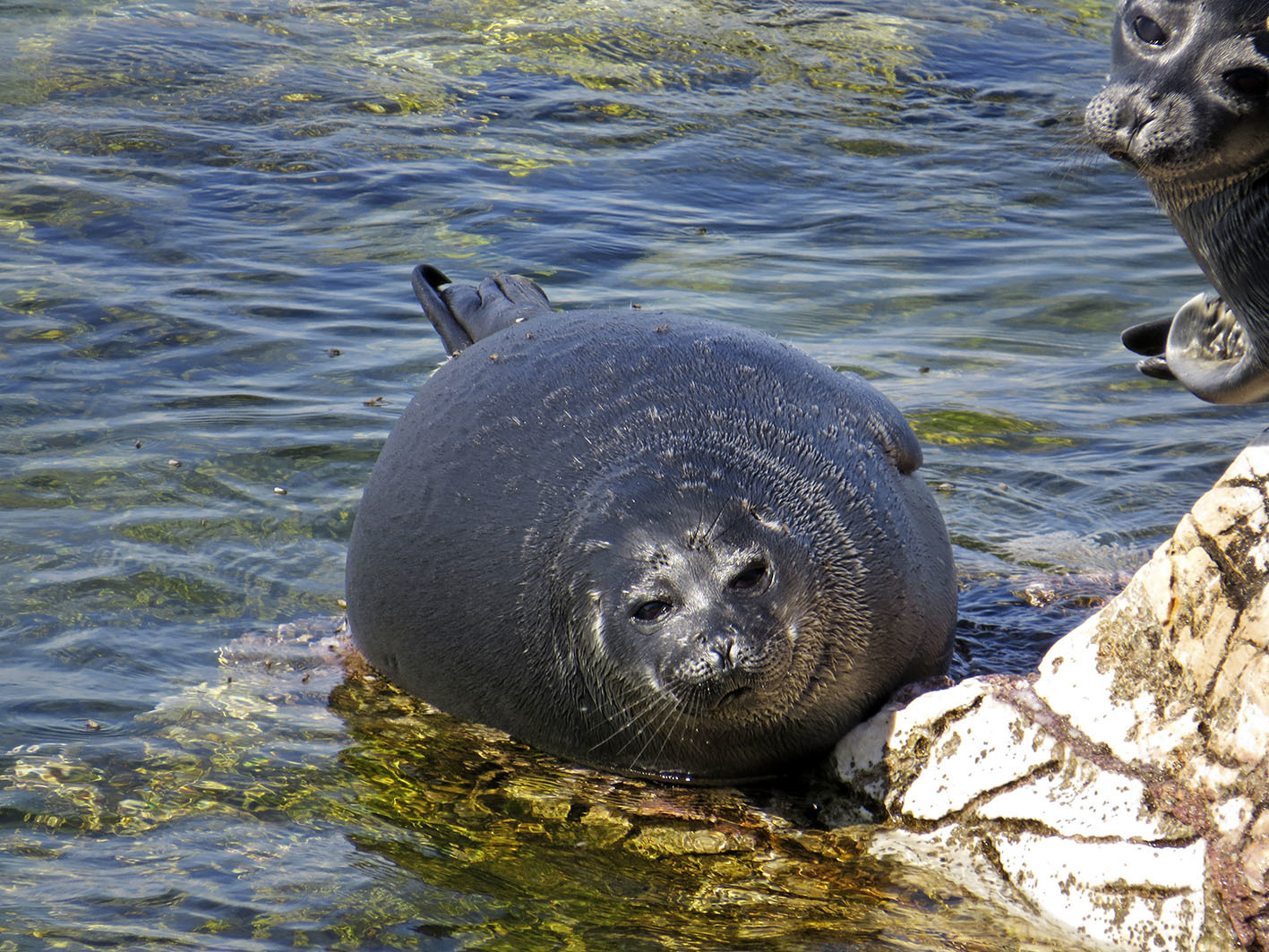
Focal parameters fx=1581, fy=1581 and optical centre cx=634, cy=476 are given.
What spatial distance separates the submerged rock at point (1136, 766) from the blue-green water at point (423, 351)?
0.63 ft

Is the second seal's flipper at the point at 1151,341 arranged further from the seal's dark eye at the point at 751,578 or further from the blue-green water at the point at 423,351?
the seal's dark eye at the point at 751,578

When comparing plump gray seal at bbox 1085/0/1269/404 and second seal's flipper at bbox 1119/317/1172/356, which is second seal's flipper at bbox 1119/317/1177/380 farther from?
plump gray seal at bbox 1085/0/1269/404

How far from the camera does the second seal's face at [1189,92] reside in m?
3.42

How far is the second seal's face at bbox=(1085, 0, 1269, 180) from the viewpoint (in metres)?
3.42

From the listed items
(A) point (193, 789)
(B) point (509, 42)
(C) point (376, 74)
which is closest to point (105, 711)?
(A) point (193, 789)

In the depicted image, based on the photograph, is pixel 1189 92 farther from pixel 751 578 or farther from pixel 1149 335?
pixel 751 578

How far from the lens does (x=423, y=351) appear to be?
7863mm

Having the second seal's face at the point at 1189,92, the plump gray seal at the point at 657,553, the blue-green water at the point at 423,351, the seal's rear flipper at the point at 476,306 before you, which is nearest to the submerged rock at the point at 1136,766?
the blue-green water at the point at 423,351

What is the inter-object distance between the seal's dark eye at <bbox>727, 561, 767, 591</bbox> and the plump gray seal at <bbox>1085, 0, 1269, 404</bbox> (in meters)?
1.22

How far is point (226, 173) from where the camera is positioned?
34.1 ft

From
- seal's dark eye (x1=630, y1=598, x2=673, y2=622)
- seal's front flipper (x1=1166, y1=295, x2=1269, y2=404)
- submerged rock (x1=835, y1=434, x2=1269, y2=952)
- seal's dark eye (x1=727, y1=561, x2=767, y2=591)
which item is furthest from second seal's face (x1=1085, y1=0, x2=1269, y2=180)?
seal's dark eye (x1=630, y1=598, x2=673, y2=622)

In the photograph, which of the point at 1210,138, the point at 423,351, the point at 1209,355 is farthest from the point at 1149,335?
the point at 423,351

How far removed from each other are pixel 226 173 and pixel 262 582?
559 centimetres

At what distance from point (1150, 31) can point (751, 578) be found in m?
1.56
